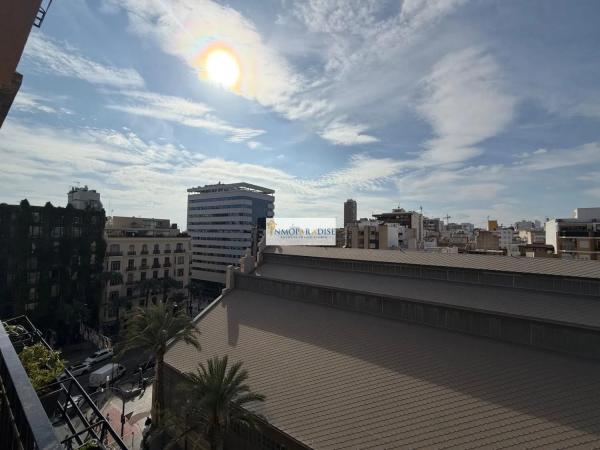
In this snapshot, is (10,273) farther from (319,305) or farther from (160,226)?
(319,305)

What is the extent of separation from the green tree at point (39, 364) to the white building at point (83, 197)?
210 ft

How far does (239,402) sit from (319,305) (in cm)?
1165

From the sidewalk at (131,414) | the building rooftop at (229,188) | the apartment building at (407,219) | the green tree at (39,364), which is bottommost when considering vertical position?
the sidewalk at (131,414)

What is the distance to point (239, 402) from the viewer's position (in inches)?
619

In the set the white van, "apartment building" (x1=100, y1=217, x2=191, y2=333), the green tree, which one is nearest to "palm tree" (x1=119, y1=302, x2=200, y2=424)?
the green tree

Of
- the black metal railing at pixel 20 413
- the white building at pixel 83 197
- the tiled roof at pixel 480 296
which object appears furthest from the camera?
the white building at pixel 83 197

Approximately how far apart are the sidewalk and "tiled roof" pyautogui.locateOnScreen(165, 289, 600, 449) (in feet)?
24.3

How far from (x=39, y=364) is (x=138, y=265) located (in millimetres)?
47665

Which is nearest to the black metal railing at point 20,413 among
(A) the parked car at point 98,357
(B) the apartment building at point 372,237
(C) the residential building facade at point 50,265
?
(A) the parked car at point 98,357

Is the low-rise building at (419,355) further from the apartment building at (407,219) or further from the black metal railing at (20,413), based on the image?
the apartment building at (407,219)

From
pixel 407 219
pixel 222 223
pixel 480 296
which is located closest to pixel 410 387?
pixel 480 296

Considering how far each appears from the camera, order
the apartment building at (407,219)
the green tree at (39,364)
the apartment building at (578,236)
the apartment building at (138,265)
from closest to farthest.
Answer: the green tree at (39,364) < the apartment building at (138,265) < the apartment building at (578,236) < the apartment building at (407,219)

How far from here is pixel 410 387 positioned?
15.5 m

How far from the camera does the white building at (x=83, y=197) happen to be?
68.1 metres
